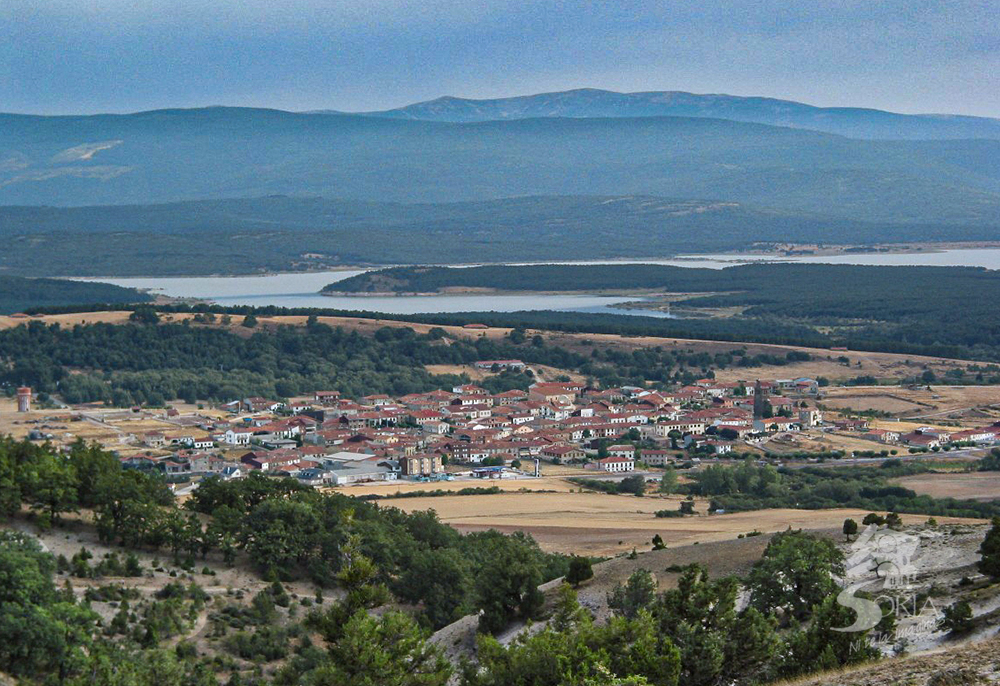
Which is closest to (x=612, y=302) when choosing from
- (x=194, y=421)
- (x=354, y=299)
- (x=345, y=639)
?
(x=354, y=299)

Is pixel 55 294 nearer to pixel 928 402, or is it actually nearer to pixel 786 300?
pixel 786 300

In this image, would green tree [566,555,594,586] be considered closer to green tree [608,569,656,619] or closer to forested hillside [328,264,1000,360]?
green tree [608,569,656,619]

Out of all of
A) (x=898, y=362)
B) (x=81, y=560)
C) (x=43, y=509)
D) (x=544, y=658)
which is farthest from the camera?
(x=898, y=362)

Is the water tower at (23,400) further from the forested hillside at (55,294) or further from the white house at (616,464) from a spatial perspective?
the forested hillside at (55,294)

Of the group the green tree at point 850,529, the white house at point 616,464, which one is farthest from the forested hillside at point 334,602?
the white house at point 616,464

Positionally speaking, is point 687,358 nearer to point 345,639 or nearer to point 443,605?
point 443,605

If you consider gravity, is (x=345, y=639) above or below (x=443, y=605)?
above

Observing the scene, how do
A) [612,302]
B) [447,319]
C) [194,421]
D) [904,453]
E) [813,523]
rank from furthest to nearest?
[612,302], [447,319], [194,421], [904,453], [813,523]
